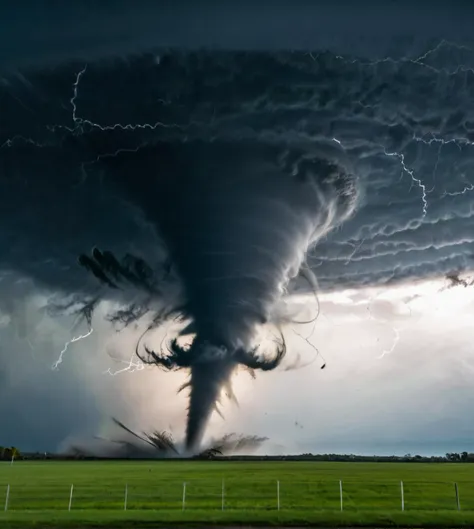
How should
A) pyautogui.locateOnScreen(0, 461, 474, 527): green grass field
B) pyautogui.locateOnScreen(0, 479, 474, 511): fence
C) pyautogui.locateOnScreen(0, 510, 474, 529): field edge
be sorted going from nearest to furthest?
pyautogui.locateOnScreen(0, 510, 474, 529): field edge < pyautogui.locateOnScreen(0, 461, 474, 527): green grass field < pyautogui.locateOnScreen(0, 479, 474, 511): fence

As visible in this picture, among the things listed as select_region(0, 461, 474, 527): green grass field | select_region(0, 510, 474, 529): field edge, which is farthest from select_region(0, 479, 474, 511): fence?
select_region(0, 510, 474, 529): field edge

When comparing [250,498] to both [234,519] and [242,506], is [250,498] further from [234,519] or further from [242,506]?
[234,519]

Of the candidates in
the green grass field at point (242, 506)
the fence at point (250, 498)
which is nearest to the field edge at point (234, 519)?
the green grass field at point (242, 506)

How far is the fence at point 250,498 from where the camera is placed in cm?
3775

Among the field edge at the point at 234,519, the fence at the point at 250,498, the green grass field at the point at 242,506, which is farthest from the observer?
the fence at the point at 250,498

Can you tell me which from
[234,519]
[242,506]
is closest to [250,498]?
[242,506]

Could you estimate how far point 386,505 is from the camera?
128 feet

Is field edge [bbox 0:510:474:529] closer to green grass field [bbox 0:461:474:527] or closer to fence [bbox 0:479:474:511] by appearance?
green grass field [bbox 0:461:474:527]

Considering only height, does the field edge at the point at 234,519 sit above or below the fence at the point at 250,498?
below

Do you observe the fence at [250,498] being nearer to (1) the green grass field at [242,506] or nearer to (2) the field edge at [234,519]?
(1) the green grass field at [242,506]

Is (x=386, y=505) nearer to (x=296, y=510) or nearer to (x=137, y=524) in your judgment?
(x=296, y=510)

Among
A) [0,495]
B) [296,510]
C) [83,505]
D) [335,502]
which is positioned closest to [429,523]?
[296,510]

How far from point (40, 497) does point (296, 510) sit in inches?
989

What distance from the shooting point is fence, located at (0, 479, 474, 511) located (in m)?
37.8
